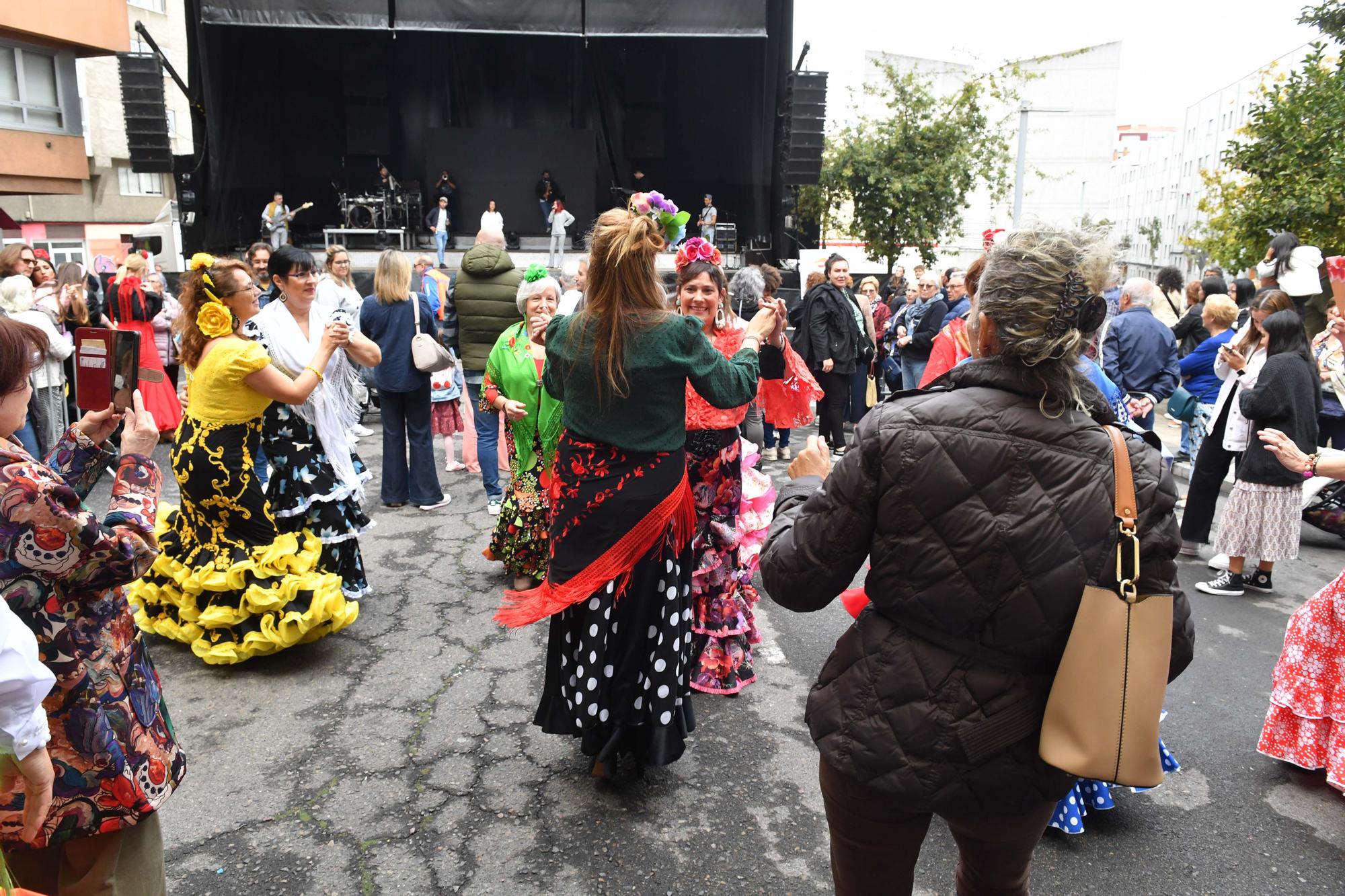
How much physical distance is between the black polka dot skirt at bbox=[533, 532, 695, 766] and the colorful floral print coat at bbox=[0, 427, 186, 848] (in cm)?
129

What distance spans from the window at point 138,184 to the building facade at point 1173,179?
3486 cm

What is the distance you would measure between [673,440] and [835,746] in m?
1.41

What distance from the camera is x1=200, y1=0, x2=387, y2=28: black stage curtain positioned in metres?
12.7

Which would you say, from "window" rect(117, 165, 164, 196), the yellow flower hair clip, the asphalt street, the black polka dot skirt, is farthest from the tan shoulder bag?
"window" rect(117, 165, 164, 196)

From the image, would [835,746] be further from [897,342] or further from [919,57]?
[919,57]

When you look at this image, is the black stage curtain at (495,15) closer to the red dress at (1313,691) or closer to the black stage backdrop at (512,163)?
the black stage backdrop at (512,163)

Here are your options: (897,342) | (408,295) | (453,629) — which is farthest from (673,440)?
(897,342)

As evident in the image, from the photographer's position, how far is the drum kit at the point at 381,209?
682 inches

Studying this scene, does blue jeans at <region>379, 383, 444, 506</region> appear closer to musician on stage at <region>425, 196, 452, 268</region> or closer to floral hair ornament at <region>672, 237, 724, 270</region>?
floral hair ornament at <region>672, 237, 724, 270</region>

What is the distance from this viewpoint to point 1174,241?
5538 cm

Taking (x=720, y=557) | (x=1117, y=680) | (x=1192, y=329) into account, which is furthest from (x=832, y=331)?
(x=1117, y=680)

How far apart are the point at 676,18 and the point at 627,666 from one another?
12.0m

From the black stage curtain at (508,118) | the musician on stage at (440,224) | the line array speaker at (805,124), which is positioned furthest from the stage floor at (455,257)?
the line array speaker at (805,124)

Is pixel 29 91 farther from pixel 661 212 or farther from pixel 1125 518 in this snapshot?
pixel 1125 518
